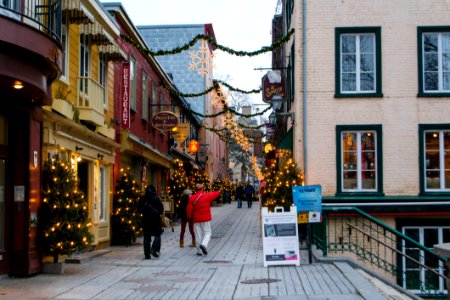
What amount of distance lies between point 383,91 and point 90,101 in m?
8.49

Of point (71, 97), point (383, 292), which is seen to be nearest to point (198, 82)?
point (71, 97)

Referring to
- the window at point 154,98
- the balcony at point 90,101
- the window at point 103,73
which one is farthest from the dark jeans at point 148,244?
the window at point 154,98

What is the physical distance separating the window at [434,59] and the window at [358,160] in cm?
200

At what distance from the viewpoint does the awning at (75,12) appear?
14.6m

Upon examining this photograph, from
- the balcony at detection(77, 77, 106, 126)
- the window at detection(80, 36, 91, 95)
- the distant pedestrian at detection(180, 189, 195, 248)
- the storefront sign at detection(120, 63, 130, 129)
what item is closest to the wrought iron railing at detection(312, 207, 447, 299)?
the distant pedestrian at detection(180, 189, 195, 248)

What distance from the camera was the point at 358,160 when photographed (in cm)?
1961

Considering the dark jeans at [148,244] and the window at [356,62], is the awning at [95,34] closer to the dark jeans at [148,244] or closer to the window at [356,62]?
the dark jeans at [148,244]

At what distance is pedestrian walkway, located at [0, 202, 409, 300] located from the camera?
34.8 ft

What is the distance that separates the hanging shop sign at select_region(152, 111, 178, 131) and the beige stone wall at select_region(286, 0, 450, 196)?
6630 millimetres

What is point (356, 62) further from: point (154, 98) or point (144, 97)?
point (154, 98)

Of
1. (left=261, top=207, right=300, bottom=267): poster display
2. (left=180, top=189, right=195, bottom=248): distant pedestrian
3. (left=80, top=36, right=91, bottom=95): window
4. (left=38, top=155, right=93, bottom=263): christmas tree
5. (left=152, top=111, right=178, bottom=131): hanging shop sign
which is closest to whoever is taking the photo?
(left=38, top=155, right=93, bottom=263): christmas tree

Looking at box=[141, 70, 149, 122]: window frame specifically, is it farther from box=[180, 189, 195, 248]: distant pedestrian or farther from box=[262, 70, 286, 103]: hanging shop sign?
box=[180, 189, 195, 248]: distant pedestrian

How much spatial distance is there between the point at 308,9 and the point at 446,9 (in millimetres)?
3994

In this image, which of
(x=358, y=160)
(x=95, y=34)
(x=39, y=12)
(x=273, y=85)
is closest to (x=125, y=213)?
(x=95, y=34)
